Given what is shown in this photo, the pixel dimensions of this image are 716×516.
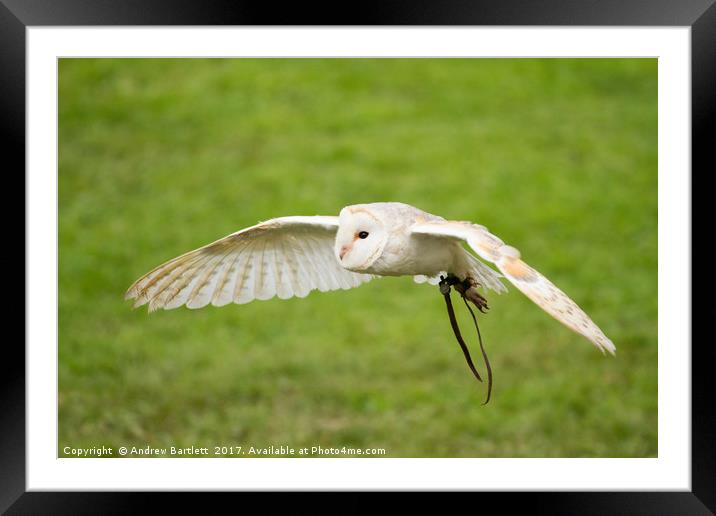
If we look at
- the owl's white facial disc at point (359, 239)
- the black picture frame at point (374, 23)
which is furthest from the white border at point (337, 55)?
the owl's white facial disc at point (359, 239)

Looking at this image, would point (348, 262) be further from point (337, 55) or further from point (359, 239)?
point (337, 55)

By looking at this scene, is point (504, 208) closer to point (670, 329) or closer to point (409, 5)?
point (670, 329)

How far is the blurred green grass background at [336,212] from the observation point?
12.5 feet

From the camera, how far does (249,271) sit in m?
1.96

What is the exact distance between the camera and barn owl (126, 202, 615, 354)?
4.68ft

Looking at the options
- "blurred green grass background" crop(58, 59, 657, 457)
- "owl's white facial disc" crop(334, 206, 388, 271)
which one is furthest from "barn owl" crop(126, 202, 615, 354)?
"blurred green grass background" crop(58, 59, 657, 457)

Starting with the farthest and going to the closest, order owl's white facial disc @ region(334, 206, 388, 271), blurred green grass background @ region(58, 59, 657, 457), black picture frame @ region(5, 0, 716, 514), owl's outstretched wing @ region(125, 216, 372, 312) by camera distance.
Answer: blurred green grass background @ region(58, 59, 657, 457)
black picture frame @ region(5, 0, 716, 514)
owl's outstretched wing @ region(125, 216, 372, 312)
owl's white facial disc @ region(334, 206, 388, 271)

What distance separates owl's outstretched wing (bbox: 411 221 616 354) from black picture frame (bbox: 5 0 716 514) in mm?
709

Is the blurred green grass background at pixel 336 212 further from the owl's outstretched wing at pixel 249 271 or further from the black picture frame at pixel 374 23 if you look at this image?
the owl's outstretched wing at pixel 249 271

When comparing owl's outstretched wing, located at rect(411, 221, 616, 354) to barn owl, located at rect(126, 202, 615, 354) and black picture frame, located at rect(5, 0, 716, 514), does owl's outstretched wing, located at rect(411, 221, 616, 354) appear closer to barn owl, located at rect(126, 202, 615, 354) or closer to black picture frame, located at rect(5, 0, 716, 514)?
barn owl, located at rect(126, 202, 615, 354)

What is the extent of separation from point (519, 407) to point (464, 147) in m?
1.80

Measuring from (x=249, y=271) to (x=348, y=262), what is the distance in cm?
52

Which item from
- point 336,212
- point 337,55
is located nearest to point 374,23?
point 337,55

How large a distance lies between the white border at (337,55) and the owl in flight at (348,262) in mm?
515
